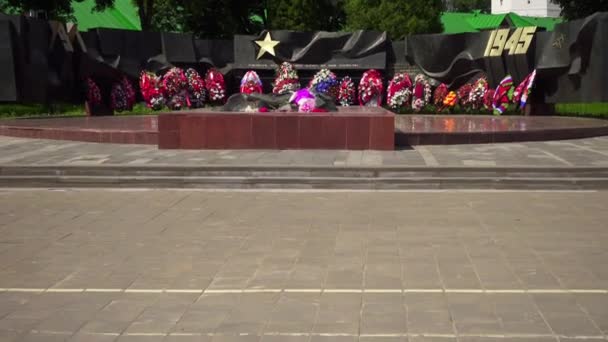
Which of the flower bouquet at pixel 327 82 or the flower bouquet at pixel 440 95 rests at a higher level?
the flower bouquet at pixel 327 82

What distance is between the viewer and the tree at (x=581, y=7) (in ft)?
91.6

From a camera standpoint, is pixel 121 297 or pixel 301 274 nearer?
pixel 121 297

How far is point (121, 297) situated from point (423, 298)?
1.99 metres

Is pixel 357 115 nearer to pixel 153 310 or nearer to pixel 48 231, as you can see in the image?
pixel 48 231

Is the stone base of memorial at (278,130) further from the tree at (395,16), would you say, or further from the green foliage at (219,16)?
the tree at (395,16)

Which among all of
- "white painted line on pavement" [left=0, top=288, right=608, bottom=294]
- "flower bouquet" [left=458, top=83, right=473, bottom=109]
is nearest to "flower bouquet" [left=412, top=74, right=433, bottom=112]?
"flower bouquet" [left=458, top=83, right=473, bottom=109]

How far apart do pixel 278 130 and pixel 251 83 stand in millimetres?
10506

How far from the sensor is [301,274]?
552 centimetres

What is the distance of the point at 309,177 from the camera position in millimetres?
9859

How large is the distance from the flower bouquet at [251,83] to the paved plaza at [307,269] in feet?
45.0

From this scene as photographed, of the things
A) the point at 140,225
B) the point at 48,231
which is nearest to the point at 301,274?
the point at 140,225

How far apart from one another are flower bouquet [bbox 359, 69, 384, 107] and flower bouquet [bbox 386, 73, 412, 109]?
36 centimetres

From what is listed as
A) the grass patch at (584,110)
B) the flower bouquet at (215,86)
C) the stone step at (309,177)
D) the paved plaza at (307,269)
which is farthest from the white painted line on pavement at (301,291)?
the flower bouquet at (215,86)

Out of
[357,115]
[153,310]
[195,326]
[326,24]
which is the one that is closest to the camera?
[195,326]
